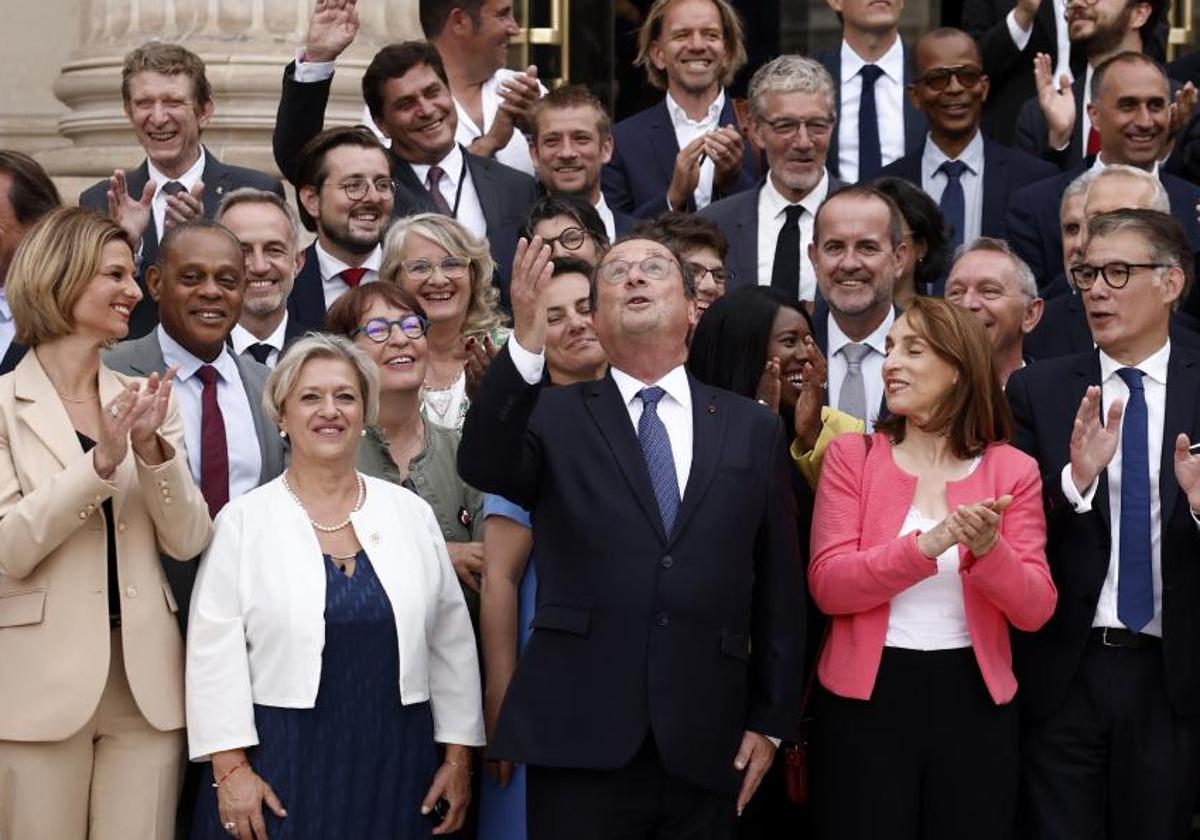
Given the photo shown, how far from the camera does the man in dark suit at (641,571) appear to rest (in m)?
5.17

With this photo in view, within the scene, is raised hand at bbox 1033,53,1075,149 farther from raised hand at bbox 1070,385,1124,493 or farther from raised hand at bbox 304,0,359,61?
raised hand at bbox 1070,385,1124,493

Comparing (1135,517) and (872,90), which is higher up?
(872,90)

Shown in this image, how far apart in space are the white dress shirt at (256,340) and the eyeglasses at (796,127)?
1.77 meters

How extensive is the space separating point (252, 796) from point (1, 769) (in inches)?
23.4

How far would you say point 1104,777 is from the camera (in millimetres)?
5562

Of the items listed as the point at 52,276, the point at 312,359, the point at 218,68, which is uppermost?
the point at 218,68

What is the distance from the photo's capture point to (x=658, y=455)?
536cm

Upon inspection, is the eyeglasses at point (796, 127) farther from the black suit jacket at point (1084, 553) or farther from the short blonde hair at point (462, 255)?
the black suit jacket at point (1084, 553)

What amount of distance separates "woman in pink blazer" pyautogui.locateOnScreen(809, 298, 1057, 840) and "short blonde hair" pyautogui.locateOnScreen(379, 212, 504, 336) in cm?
147

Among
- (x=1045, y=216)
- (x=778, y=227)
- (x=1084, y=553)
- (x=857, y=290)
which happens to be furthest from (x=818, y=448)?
(x=1045, y=216)

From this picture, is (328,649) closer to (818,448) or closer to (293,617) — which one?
A: (293,617)

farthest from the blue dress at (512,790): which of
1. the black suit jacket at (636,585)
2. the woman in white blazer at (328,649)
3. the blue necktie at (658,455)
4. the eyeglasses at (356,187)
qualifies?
the eyeglasses at (356,187)

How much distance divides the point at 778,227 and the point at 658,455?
7.09 ft

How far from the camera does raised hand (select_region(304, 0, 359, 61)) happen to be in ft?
24.0
